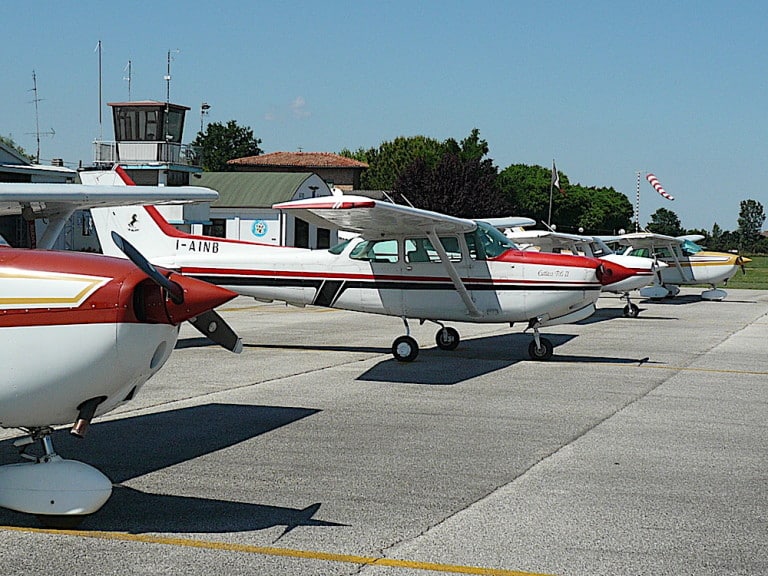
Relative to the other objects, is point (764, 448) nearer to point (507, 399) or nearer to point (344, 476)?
point (507, 399)

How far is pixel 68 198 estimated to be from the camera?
244 inches

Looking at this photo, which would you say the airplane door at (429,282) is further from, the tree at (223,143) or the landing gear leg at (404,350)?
the tree at (223,143)

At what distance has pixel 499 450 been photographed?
768cm

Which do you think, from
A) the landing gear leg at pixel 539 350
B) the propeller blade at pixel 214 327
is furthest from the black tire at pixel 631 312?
the propeller blade at pixel 214 327

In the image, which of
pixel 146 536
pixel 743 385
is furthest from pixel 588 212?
pixel 146 536

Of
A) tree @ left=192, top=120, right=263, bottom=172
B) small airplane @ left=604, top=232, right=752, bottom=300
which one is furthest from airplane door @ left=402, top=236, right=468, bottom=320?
tree @ left=192, top=120, right=263, bottom=172

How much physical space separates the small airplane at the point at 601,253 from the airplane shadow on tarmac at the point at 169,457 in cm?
1141

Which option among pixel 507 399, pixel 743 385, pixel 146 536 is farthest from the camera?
pixel 743 385

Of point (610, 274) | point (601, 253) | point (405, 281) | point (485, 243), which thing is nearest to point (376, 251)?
point (405, 281)

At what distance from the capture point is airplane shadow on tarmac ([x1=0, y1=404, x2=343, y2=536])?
5.48m

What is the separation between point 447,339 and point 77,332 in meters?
10.2

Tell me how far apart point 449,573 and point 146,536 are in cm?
161

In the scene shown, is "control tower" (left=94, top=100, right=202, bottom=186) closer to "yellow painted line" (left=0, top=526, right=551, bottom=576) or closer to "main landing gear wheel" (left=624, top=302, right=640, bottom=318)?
"main landing gear wheel" (left=624, top=302, right=640, bottom=318)

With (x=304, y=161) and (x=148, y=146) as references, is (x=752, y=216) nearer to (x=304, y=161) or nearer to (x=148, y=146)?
(x=304, y=161)
